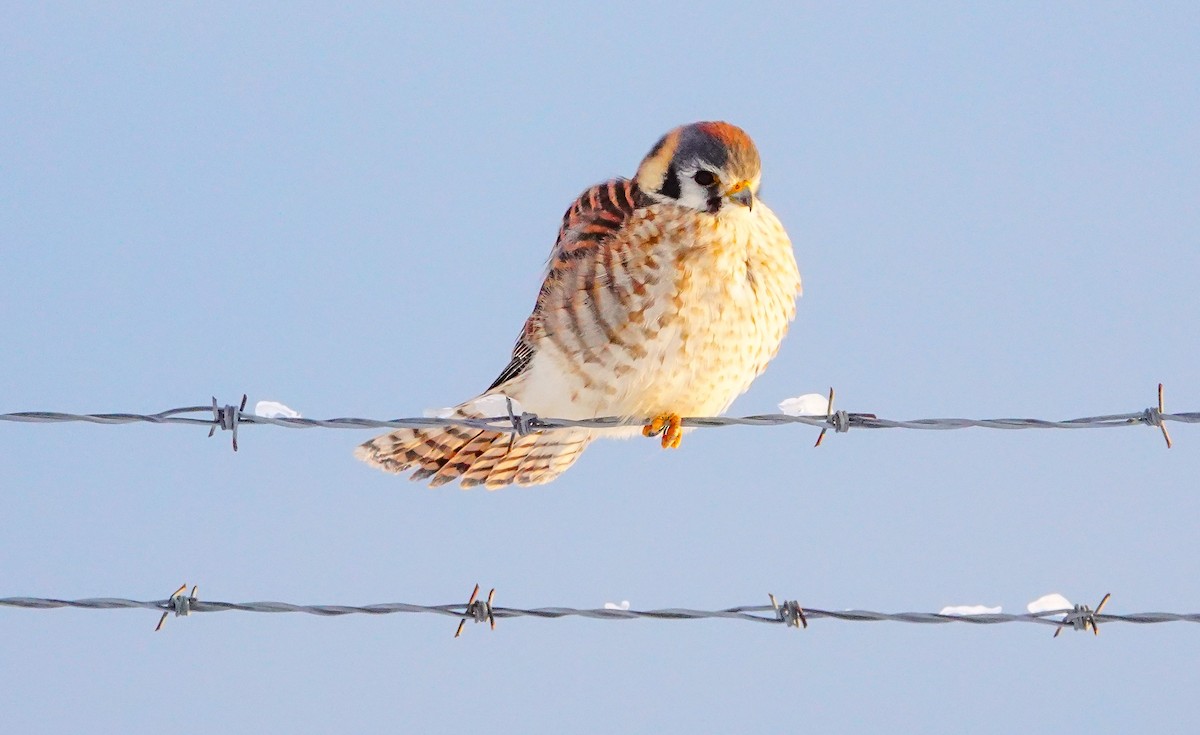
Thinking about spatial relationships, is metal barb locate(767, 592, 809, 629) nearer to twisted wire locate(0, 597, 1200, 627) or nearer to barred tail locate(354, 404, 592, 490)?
twisted wire locate(0, 597, 1200, 627)

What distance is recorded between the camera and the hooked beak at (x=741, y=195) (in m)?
5.14

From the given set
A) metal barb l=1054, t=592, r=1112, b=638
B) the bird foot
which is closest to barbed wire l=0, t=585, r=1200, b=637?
metal barb l=1054, t=592, r=1112, b=638

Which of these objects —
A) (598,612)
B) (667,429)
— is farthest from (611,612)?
(667,429)

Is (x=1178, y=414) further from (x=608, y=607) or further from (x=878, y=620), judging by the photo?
(x=608, y=607)

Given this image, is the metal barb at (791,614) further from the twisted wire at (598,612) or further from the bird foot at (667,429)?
the bird foot at (667,429)

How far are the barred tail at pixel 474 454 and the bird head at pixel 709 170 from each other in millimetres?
1159

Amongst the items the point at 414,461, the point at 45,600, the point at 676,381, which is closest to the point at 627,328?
the point at 676,381

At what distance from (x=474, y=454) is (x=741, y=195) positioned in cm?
161

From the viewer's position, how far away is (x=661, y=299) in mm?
5051

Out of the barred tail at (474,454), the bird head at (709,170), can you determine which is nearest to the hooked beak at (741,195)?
the bird head at (709,170)

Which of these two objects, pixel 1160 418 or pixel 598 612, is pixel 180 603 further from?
pixel 1160 418

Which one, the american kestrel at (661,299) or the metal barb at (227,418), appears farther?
the american kestrel at (661,299)

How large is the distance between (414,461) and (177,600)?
1918 mm

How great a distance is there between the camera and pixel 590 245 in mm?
5312
